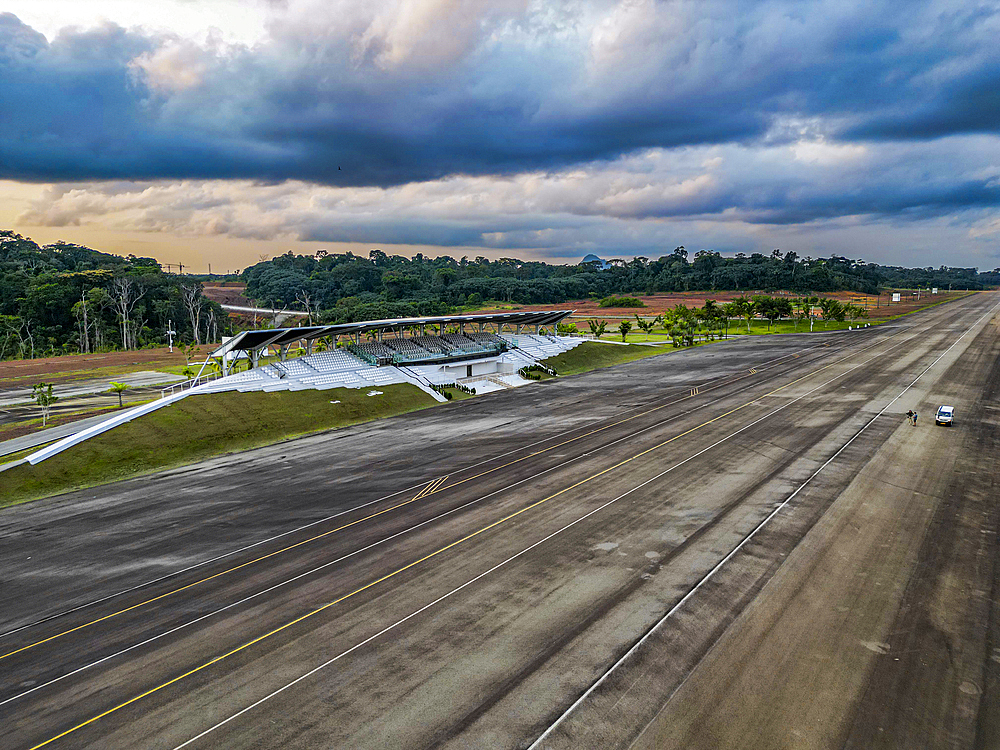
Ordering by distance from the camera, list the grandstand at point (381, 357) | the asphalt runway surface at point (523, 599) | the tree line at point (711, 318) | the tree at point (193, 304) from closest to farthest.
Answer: the asphalt runway surface at point (523, 599), the grandstand at point (381, 357), the tree line at point (711, 318), the tree at point (193, 304)

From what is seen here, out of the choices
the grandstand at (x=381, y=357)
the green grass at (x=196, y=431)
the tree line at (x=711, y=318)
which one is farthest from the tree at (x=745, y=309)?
the green grass at (x=196, y=431)

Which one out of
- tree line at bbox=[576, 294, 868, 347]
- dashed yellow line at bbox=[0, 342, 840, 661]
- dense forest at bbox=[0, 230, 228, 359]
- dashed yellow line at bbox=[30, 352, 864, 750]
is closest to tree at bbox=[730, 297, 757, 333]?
tree line at bbox=[576, 294, 868, 347]

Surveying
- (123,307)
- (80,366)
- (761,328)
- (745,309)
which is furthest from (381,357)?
(761,328)

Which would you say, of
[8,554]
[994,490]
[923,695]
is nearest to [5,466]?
[8,554]

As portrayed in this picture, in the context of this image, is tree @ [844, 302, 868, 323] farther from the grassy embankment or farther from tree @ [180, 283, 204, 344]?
tree @ [180, 283, 204, 344]

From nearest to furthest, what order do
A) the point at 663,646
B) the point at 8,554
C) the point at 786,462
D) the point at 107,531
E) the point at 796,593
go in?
1. the point at 663,646
2. the point at 796,593
3. the point at 8,554
4. the point at 107,531
5. the point at 786,462

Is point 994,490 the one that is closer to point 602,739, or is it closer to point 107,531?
point 602,739

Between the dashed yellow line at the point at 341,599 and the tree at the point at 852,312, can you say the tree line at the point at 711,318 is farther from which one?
the dashed yellow line at the point at 341,599
